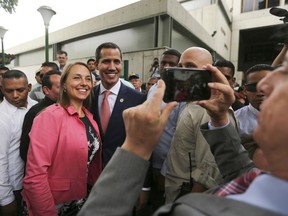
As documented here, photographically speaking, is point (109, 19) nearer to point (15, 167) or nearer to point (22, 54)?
point (15, 167)

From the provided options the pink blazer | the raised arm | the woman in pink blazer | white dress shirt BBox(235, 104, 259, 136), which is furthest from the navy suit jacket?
the raised arm

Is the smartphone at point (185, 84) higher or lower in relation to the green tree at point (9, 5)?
lower

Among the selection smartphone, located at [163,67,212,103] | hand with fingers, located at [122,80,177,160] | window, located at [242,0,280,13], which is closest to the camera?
hand with fingers, located at [122,80,177,160]

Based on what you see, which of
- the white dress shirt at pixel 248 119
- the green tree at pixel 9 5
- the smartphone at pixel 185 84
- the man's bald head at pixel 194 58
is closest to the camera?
the smartphone at pixel 185 84

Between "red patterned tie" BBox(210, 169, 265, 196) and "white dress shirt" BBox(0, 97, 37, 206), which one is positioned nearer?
"red patterned tie" BBox(210, 169, 265, 196)

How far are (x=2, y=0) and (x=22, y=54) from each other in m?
17.3

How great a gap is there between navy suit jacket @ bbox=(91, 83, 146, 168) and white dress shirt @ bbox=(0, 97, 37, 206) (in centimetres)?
78

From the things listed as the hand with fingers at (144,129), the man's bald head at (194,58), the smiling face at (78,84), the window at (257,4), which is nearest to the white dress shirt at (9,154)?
the smiling face at (78,84)

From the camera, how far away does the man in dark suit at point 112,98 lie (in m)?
2.43

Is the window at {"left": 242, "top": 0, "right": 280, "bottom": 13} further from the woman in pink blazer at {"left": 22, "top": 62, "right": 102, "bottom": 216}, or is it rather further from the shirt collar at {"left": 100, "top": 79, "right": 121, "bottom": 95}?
the woman in pink blazer at {"left": 22, "top": 62, "right": 102, "bottom": 216}

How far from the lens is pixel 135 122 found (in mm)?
882

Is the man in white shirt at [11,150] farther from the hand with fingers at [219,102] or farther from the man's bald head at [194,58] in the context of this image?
the hand with fingers at [219,102]

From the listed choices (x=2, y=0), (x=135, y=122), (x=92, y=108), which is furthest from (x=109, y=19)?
(x=135, y=122)

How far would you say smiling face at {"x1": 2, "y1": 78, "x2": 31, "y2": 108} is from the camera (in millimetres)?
2646
